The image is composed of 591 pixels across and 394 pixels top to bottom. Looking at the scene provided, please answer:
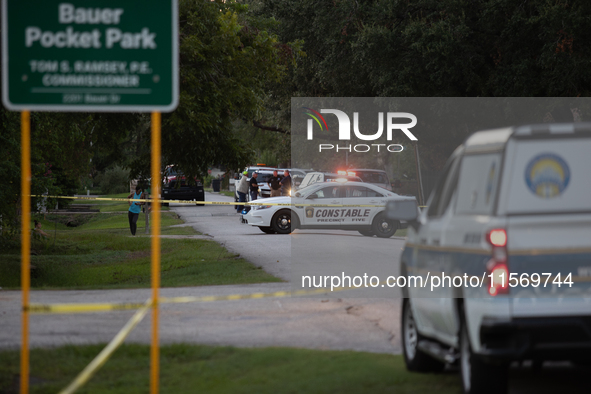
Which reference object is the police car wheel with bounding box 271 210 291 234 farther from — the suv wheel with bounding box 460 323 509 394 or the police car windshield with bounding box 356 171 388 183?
the suv wheel with bounding box 460 323 509 394

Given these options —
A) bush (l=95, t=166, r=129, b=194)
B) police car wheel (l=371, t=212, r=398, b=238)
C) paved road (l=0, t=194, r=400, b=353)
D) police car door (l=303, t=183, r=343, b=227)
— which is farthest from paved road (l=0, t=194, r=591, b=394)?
bush (l=95, t=166, r=129, b=194)

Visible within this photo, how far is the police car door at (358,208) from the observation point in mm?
23453

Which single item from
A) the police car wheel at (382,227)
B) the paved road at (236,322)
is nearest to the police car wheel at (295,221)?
the police car wheel at (382,227)

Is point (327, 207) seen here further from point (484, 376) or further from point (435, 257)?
point (484, 376)

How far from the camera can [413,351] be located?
702 centimetres

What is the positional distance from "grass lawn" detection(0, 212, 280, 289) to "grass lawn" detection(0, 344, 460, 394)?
6.48 m

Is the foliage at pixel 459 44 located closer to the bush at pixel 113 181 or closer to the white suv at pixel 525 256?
the white suv at pixel 525 256

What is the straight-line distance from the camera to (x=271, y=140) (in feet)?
247

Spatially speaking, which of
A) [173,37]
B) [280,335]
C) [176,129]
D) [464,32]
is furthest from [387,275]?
[464,32]

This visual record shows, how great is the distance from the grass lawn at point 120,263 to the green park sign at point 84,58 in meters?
8.43

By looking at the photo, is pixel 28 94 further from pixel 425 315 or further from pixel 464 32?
pixel 464 32

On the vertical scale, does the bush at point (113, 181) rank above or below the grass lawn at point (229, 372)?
above

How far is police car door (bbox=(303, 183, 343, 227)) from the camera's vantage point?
23.5 metres

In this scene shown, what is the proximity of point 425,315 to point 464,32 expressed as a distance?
2153 centimetres
